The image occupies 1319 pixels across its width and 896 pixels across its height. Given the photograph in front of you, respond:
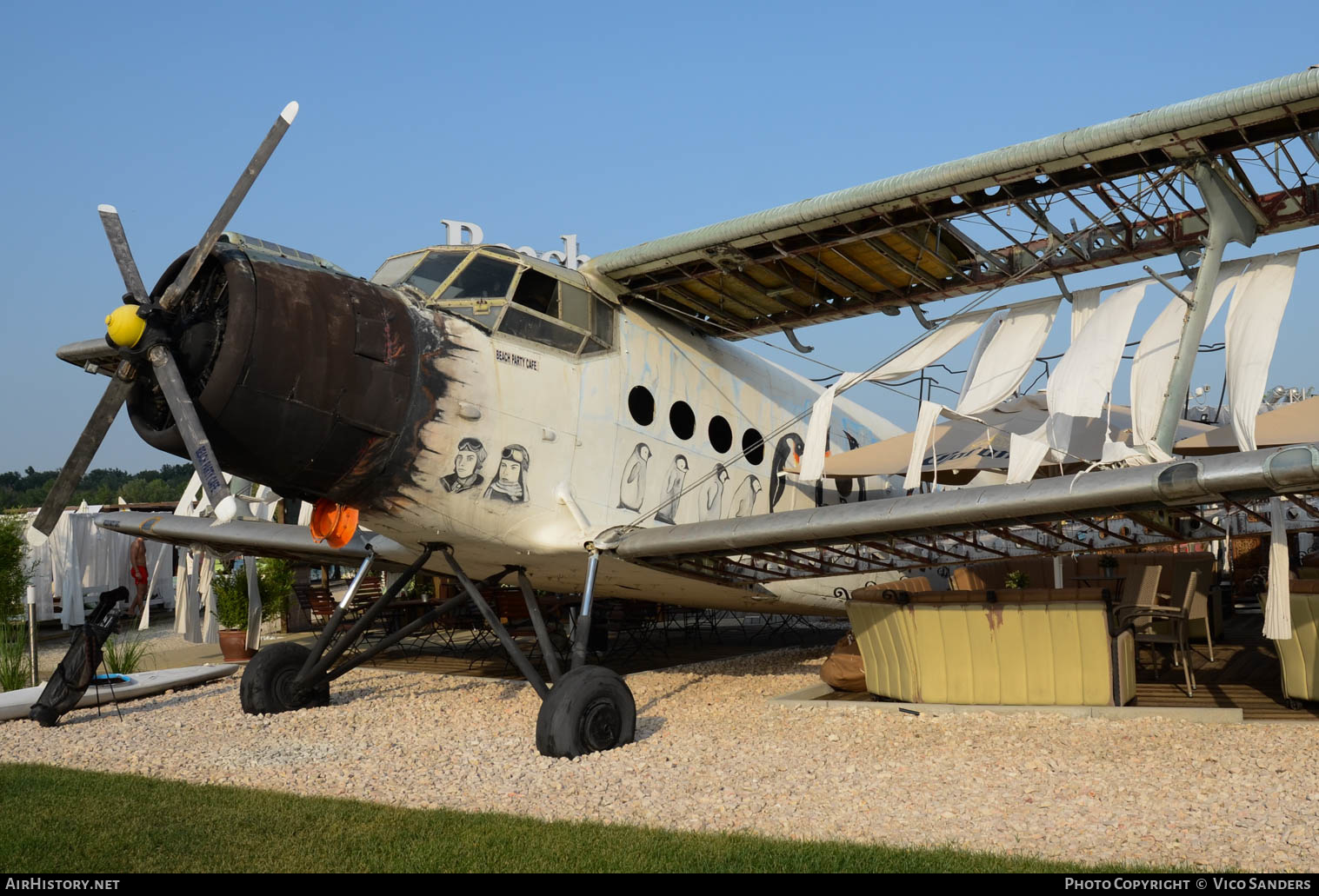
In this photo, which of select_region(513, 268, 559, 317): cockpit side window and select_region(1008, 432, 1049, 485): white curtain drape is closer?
select_region(1008, 432, 1049, 485): white curtain drape

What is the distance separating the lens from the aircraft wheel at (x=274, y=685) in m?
9.25

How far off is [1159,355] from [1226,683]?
3.12 m

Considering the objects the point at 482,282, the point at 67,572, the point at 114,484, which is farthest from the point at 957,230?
the point at 114,484

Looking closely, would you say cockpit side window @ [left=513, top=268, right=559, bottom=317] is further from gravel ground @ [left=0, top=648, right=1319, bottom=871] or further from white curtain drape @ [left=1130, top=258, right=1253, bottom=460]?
white curtain drape @ [left=1130, top=258, right=1253, bottom=460]

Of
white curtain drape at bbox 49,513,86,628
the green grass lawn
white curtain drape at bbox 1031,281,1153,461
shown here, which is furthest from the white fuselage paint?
white curtain drape at bbox 49,513,86,628

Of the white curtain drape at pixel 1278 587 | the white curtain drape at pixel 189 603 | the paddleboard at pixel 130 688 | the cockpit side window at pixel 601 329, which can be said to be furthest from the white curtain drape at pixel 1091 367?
the white curtain drape at pixel 189 603

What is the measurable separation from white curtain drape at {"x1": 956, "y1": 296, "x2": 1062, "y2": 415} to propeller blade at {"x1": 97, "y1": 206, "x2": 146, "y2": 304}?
6.35m

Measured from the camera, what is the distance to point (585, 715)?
7.24m

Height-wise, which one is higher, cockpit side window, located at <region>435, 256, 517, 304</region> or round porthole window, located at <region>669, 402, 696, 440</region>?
cockpit side window, located at <region>435, 256, 517, 304</region>

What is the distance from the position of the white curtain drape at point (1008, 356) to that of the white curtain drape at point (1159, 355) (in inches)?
31.5

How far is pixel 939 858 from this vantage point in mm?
4336

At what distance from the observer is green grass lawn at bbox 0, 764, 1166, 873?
436 cm

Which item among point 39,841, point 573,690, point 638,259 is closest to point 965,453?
point 638,259

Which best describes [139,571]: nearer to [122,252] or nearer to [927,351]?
[122,252]
